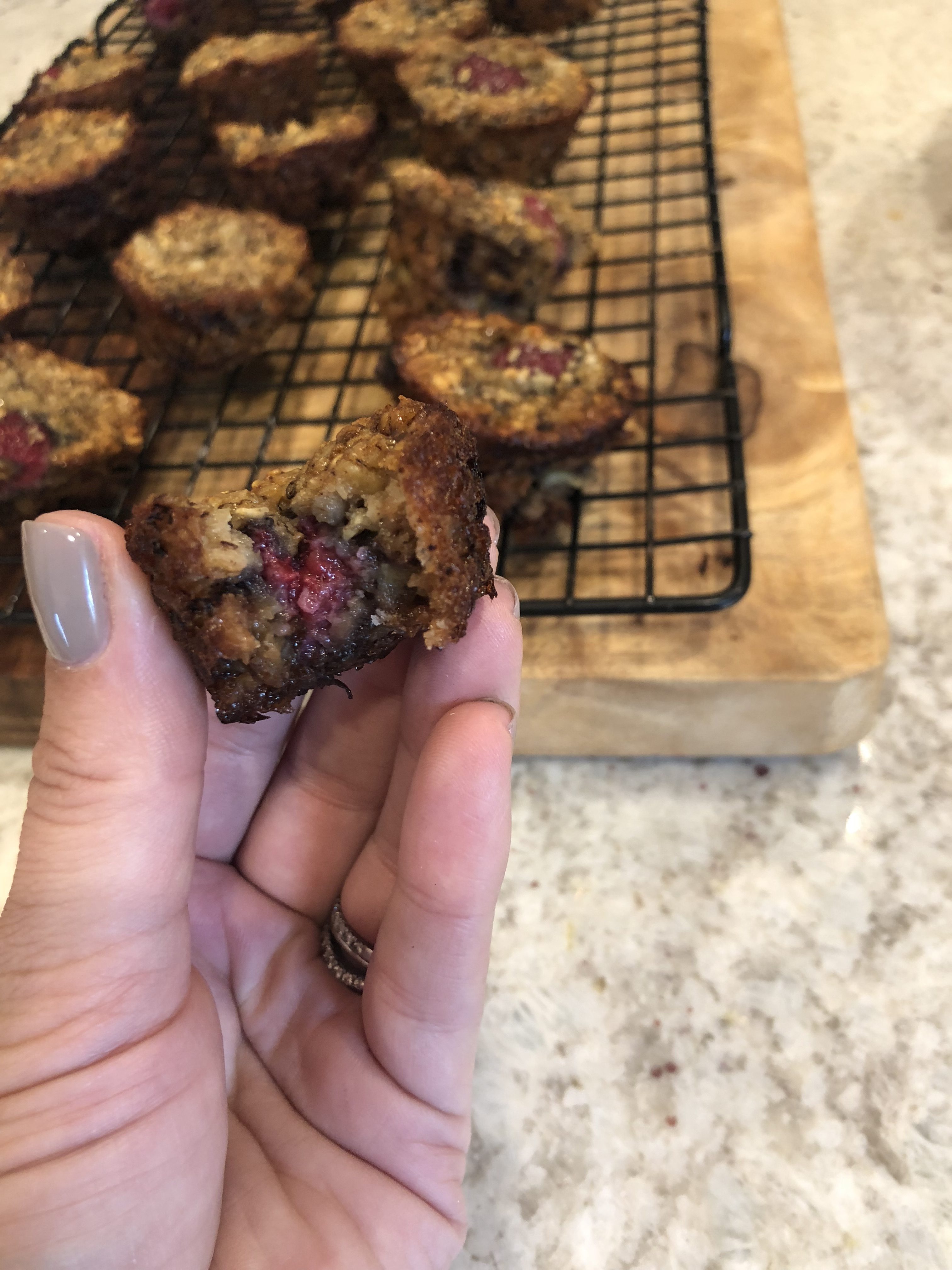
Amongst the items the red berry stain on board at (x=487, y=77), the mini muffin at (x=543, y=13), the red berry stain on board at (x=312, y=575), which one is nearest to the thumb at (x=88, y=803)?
the red berry stain on board at (x=312, y=575)

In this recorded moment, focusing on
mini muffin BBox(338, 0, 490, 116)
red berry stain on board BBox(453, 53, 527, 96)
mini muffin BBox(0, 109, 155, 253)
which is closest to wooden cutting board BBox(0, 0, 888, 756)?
red berry stain on board BBox(453, 53, 527, 96)

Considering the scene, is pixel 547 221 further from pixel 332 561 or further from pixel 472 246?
pixel 332 561

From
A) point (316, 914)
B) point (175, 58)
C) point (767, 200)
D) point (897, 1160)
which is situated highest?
point (175, 58)

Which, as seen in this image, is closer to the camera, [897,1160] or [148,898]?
[148,898]

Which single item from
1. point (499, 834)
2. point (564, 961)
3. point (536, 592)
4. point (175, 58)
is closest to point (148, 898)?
point (499, 834)

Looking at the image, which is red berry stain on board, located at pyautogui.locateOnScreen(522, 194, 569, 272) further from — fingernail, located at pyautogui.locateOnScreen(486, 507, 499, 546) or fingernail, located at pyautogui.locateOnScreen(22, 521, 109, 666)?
fingernail, located at pyautogui.locateOnScreen(22, 521, 109, 666)

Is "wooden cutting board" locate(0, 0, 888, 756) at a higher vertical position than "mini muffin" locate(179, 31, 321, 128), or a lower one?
lower

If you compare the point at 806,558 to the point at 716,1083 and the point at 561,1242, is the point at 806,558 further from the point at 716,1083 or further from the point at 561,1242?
the point at 561,1242
